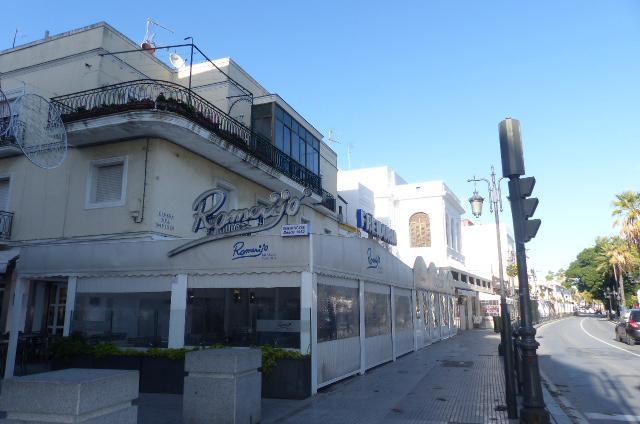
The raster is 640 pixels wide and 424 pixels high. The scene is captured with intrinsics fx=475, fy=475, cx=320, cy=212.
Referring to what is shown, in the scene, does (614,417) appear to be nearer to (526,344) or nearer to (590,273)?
(526,344)

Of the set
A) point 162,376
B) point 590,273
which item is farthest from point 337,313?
point 590,273

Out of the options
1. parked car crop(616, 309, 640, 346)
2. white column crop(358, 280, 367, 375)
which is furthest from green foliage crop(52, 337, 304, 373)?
parked car crop(616, 309, 640, 346)

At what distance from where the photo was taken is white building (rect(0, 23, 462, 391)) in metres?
11.1

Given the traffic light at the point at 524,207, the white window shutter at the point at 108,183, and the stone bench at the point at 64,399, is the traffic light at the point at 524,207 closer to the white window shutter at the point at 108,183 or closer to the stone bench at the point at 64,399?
the stone bench at the point at 64,399

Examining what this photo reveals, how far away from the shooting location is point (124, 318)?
1201 centimetres

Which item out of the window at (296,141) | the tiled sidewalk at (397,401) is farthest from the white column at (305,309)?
the window at (296,141)

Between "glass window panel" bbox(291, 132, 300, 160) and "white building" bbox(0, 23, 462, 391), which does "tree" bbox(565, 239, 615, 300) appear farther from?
"white building" bbox(0, 23, 462, 391)

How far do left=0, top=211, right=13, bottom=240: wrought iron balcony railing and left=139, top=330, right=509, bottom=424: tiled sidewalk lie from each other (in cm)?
787

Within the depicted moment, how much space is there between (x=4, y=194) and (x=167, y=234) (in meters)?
6.60

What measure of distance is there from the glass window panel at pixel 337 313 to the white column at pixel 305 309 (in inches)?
22.5

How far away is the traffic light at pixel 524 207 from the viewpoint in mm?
7465

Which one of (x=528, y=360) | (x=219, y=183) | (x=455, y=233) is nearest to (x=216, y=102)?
(x=219, y=183)

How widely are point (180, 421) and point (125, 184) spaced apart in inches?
283

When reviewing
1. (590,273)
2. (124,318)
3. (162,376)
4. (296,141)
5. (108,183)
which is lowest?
(162,376)
